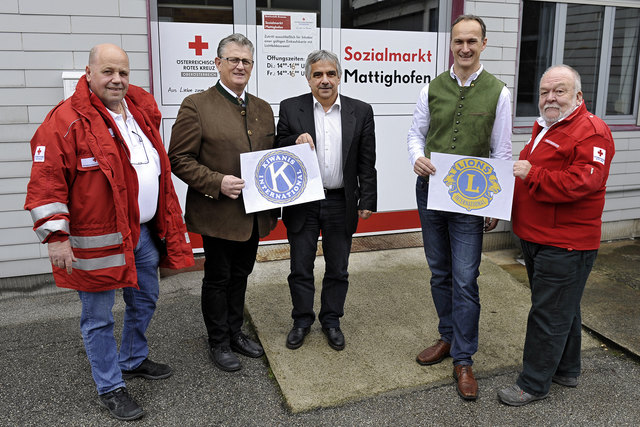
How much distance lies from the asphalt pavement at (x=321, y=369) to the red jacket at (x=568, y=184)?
0.99 metres

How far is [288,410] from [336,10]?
3725mm

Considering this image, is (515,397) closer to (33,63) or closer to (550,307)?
(550,307)

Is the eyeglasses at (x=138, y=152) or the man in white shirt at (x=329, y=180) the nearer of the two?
the eyeglasses at (x=138, y=152)

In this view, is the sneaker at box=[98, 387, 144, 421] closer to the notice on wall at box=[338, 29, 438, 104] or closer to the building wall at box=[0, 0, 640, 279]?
the building wall at box=[0, 0, 640, 279]

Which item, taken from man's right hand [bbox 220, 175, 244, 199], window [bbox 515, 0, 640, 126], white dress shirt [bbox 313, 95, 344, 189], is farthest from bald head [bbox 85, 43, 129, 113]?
window [bbox 515, 0, 640, 126]

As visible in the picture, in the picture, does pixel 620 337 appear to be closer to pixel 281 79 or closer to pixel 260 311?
pixel 260 311

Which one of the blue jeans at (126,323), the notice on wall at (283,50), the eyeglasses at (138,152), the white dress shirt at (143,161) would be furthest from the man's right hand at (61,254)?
the notice on wall at (283,50)

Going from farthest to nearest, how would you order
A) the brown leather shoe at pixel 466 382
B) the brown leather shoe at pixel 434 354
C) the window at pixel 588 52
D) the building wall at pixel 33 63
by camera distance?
the window at pixel 588 52 → the building wall at pixel 33 63 → the brown leather shoe at pixel 434 354 → the brown leather shoe at pixel 466 382

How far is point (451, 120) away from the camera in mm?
3088

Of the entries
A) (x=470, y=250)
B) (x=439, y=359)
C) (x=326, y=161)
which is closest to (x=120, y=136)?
(x=326, y=161)

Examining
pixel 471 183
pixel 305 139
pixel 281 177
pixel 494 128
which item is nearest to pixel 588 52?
pixel 494 128

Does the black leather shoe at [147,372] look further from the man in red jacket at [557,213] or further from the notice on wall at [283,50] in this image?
the notice on wall at [283,50]

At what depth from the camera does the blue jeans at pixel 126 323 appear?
2836 millimetres

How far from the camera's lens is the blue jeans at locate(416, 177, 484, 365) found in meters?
3.14
